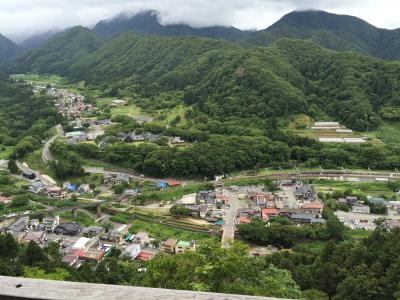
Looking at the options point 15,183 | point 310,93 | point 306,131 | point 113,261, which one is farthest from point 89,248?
point 310,93

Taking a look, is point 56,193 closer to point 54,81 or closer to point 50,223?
point 50,223

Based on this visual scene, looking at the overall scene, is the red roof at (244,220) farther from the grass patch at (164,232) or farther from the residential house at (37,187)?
the residential house at (37,187)

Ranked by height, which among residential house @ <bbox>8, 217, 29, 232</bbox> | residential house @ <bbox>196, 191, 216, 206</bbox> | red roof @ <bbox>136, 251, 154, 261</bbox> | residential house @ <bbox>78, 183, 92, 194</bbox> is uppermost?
residential house @ <bbox>196, 191, 216, 206</bbox>

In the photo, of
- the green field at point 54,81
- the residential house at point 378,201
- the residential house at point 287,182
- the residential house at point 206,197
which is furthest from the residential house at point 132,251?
the green field at point 54,81

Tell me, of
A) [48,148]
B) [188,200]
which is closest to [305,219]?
[188,200]

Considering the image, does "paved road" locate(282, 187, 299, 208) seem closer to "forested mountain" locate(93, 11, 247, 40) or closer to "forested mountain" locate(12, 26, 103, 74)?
"forested mountain" locate(12, 26, 103, 74)

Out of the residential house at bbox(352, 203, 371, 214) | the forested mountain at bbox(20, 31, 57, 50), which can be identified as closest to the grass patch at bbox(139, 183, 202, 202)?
the residential house at bbox(352, 203, 371, 214)
